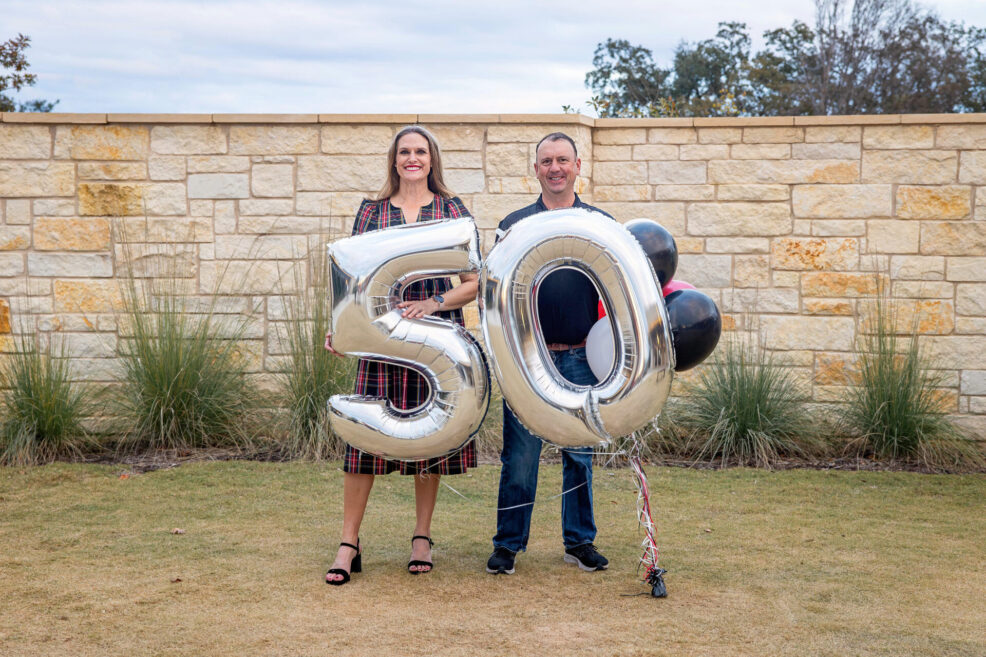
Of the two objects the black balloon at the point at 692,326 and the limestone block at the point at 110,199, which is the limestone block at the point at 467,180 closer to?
the limestone block at the point at 110,199

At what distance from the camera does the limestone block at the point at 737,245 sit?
262 inches

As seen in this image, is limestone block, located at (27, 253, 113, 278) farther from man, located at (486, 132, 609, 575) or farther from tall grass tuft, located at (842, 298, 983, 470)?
tall grass tuft, located at (842, 298, 983, 470)

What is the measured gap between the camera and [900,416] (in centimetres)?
598

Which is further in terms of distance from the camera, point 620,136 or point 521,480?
point 620,136

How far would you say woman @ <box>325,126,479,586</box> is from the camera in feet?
11.1

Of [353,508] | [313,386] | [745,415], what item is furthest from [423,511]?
[745,415]

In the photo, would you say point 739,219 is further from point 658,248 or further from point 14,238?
point 14,238

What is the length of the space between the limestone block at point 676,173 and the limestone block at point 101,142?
363 cm

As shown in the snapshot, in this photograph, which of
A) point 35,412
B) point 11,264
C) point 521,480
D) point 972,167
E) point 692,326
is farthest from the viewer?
point 11,264

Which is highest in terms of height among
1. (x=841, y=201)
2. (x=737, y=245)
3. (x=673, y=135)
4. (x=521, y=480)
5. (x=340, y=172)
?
(x=673, y=135)

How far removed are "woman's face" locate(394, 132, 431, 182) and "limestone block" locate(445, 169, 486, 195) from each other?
10.6 feet

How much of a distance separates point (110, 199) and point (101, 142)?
1.33 ft

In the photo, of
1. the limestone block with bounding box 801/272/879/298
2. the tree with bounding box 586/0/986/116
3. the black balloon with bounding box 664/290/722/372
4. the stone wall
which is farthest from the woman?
the tree with bounding box 586/0/986/116

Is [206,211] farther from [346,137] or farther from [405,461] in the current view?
[405,461]
